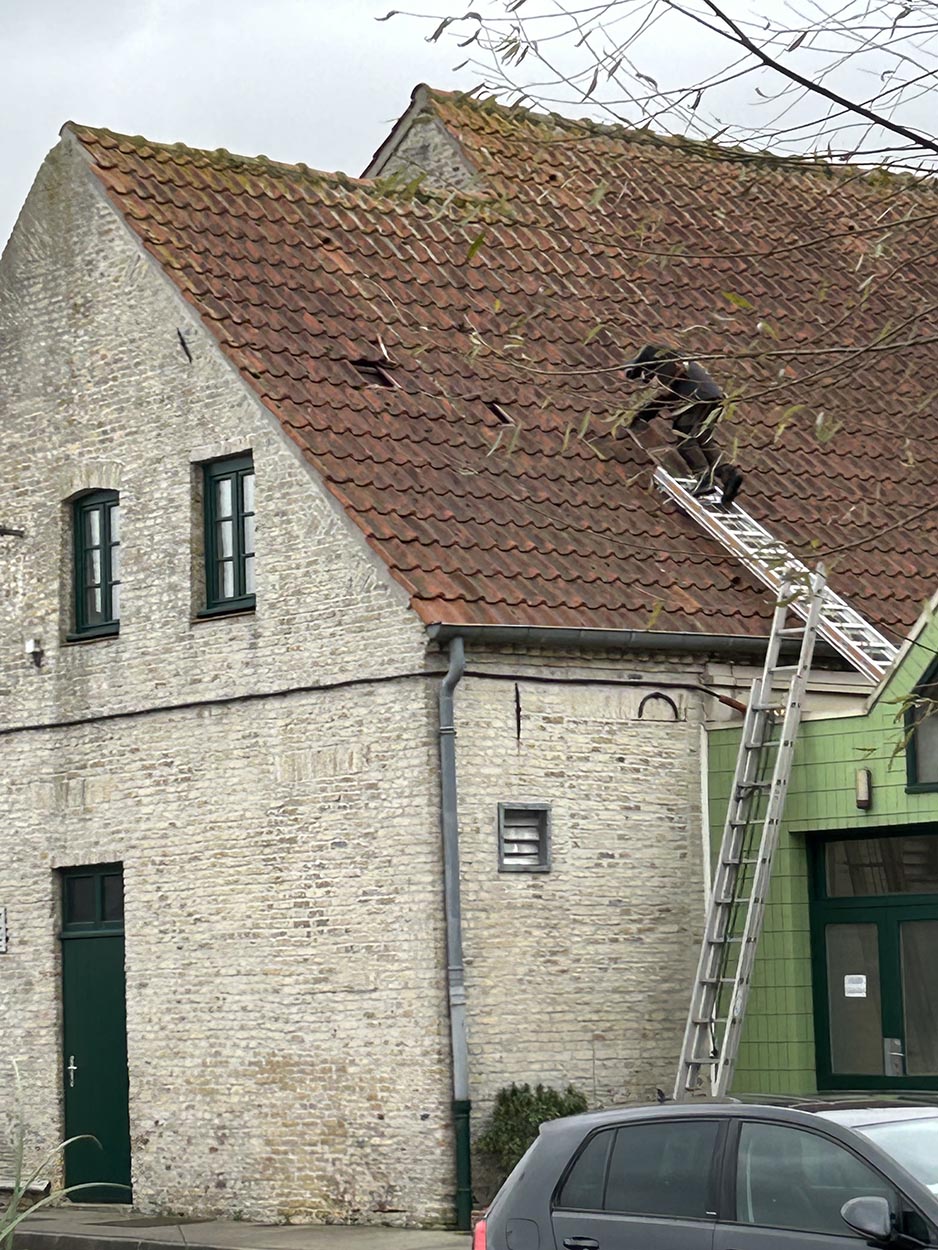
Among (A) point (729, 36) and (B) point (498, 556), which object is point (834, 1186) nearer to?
(A) point (729, 36)

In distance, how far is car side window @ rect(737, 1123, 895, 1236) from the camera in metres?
8.84

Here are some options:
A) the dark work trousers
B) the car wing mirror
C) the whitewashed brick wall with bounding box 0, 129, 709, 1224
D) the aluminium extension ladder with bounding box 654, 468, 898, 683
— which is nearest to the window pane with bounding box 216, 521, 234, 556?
the whitewashed brick wall with bounding box 0, 129, 709, 1224

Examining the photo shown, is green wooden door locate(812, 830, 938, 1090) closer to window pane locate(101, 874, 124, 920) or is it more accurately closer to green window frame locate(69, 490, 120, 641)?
window pane locate(101, 874, 124, 920)

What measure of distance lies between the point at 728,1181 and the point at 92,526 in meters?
13.2

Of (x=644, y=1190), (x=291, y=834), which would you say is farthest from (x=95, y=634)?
(x=644, y=1190)

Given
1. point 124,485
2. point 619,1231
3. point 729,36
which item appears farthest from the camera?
point 124,485

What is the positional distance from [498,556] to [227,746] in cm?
282

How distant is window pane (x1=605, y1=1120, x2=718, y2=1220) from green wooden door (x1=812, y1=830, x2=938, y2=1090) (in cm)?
844

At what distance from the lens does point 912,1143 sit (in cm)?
895

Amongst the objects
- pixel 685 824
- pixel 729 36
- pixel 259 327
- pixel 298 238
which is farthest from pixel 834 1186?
pixel 298 238

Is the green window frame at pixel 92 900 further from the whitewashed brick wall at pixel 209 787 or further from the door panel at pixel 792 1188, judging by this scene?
the door panel at pixel 792 1188

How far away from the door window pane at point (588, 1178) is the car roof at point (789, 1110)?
3.5 inches

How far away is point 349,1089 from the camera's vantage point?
706 inches

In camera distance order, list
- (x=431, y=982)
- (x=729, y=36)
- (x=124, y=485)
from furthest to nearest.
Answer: (x=124, y=485) < (x=431, y=982) < (x=729, y=36)
